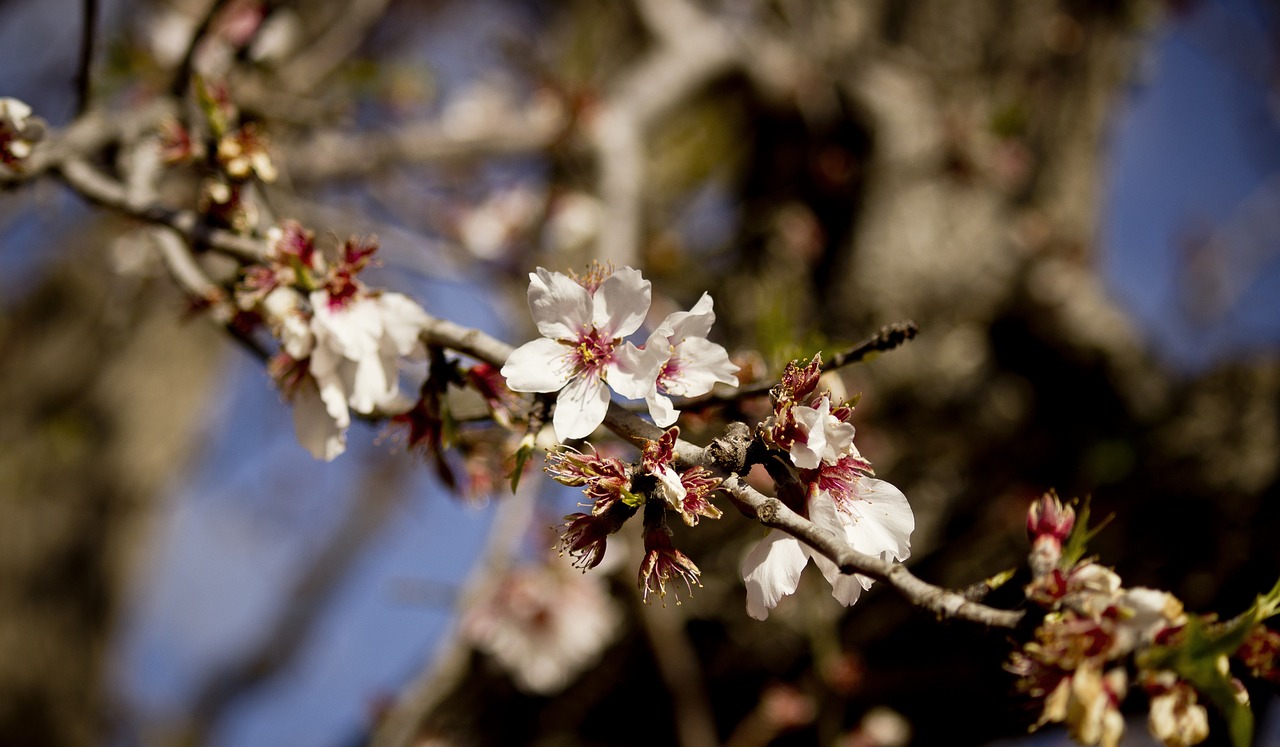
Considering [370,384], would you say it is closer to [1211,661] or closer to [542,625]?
[1211,661]

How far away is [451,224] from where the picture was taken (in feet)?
10.8

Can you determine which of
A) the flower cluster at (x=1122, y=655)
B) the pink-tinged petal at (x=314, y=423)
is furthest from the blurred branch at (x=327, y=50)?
the flower cluster at (x=1122, y=655)

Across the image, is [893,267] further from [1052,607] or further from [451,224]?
[1052,607]

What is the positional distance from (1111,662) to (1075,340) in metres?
1.95

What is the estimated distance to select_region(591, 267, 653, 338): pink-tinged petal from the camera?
0.77m

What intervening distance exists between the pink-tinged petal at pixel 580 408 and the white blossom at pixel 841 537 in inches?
8.1

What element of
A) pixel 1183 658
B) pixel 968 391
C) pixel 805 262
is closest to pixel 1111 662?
pixel 1183 658

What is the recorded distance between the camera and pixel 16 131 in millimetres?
983

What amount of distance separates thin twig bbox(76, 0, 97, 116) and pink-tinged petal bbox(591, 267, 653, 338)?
0.96m

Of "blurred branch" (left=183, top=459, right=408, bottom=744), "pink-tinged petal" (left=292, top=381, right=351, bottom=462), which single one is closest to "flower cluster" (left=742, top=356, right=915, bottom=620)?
"pink-tinged petal" (left=292, top=381, right=351, bottom=462)

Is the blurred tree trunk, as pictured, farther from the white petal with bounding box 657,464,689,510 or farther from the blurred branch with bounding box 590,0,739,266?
the white petal with bounding box 657,464,689,510

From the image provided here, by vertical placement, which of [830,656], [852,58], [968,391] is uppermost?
[852,58]

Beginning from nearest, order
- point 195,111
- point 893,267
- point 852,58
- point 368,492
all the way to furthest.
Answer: point 195,111
point 893,267
point 852,58
point 368,492

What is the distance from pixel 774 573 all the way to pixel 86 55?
1.31 m
